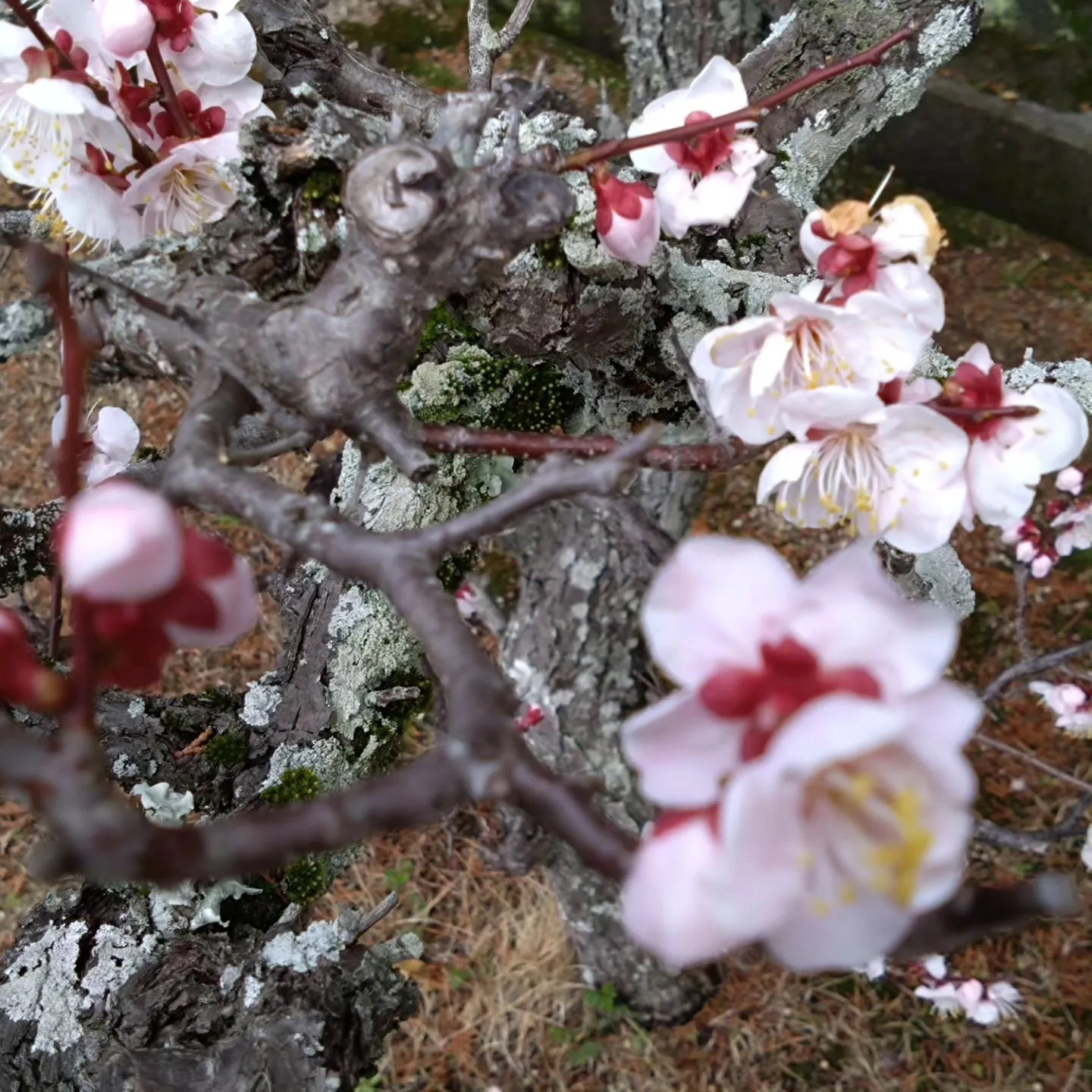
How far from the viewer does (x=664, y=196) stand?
2.52ft

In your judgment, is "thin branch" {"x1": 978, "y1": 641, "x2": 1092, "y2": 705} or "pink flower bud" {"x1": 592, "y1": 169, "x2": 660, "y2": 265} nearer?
"pink flower bud" {"x1": 592, "y1": 169, "x2": 660, "y2": 265}

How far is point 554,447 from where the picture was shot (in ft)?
2.04

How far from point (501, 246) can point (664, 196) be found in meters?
0.22

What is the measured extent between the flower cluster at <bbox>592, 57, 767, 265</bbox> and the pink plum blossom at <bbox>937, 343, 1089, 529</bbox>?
23cm

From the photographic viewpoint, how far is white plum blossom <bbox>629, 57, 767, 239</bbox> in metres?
0.75

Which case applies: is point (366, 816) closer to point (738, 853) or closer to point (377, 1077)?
point (738, 853)

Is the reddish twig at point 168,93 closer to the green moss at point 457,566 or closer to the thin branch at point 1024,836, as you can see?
the green moss at point 457,566

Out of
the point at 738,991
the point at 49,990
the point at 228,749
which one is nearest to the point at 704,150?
the point at 228,749

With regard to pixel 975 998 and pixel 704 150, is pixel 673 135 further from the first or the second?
pixel 975 998

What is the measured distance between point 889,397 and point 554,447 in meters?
0.23

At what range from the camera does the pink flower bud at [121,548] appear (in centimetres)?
35

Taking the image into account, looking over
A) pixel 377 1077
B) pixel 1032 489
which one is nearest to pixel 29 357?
pixel 377 1077

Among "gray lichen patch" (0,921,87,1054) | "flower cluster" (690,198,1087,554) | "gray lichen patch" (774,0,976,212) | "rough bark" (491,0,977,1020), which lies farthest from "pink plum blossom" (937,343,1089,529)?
"gray lichen patch" (0,921,87,1054)

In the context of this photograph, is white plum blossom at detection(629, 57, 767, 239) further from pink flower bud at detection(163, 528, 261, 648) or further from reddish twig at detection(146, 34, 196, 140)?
pink flower bud at detection(163, 528, 261, 648)
